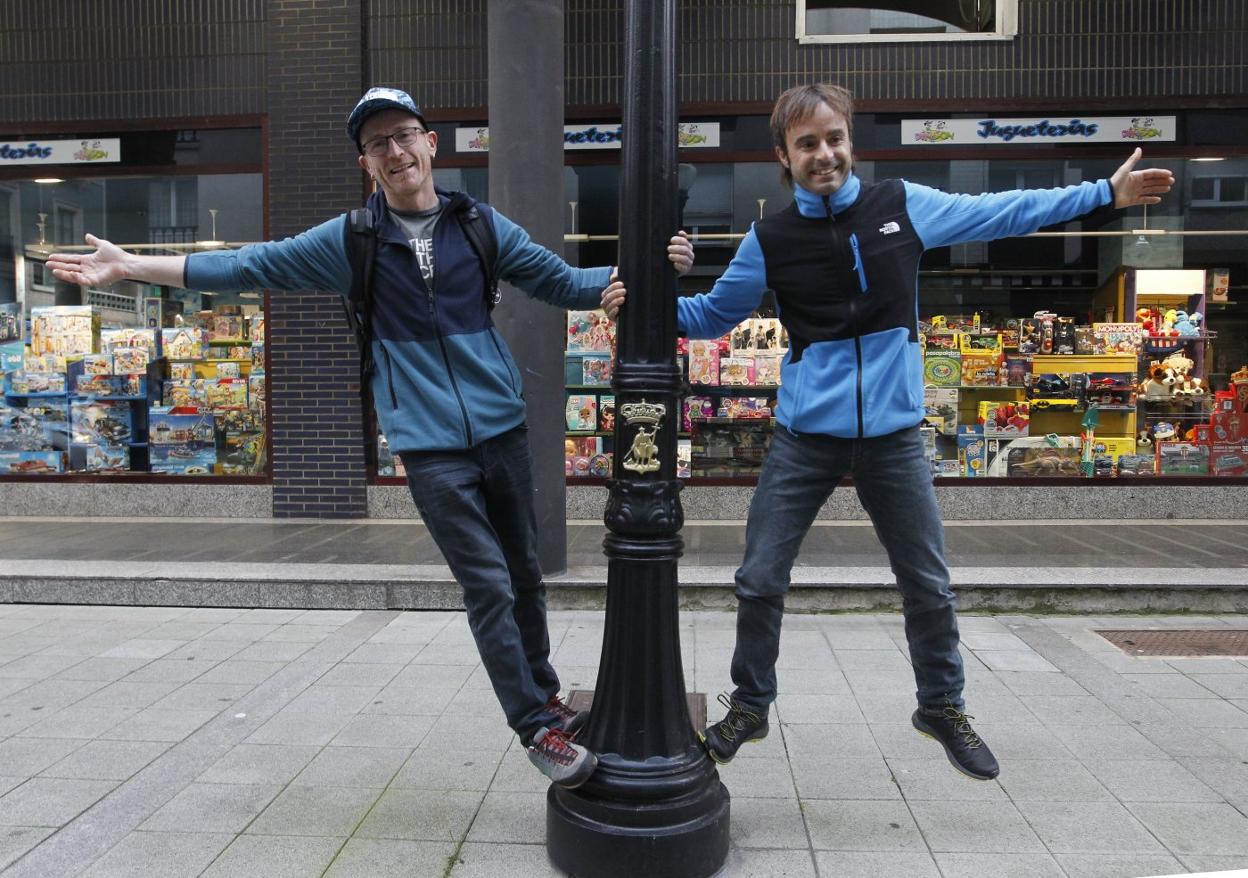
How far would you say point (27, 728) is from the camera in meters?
3.98

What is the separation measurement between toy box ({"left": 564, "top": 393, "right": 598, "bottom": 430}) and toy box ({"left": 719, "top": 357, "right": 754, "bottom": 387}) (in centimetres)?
117

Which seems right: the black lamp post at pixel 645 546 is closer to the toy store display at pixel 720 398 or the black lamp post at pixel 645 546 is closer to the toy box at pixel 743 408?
the toy store display at pixel 720 398

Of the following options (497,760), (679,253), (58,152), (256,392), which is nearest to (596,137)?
(256,392)

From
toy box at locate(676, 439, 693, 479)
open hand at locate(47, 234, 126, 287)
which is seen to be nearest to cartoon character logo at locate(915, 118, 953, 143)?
toy box at locate(676, 439, 693, 479)

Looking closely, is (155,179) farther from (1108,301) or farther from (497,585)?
(1108,301)

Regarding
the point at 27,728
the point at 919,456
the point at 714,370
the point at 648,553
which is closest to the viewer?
the point at 648,553

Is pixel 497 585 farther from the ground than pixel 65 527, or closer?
farther from the ground

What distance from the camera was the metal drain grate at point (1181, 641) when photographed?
16.2ft

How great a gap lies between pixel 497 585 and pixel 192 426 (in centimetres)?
718

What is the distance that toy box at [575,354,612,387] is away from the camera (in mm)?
8750

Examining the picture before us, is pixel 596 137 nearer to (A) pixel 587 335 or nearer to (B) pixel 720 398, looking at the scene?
(A) pixel 587 335

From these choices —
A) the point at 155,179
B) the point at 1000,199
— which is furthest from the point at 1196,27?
the point at 155,179

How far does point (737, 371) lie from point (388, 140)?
6.01 metres

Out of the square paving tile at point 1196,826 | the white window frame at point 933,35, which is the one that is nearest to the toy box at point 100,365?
the white window frame at point 933,35
